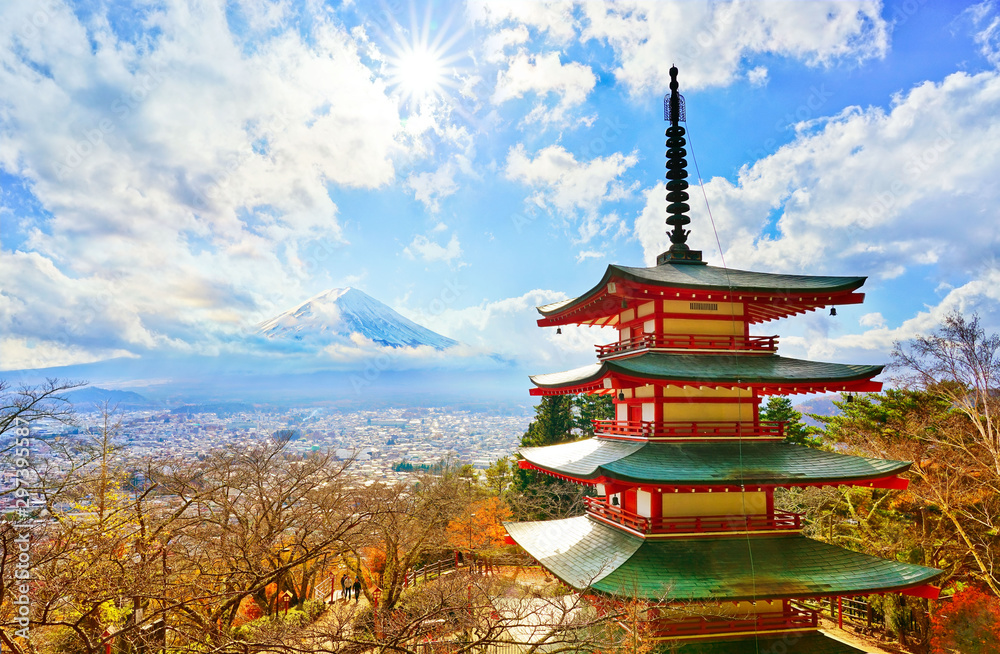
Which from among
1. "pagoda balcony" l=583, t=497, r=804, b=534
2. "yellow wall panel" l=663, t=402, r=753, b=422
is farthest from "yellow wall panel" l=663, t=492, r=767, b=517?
"yellow wall panel" l=663, t=402, r=753, b=422

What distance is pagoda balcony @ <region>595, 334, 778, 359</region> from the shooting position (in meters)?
10.9

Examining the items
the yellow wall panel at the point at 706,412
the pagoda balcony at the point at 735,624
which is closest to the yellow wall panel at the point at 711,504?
the yellow wall panel at the point at 706,412

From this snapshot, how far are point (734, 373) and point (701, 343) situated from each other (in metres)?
1.16

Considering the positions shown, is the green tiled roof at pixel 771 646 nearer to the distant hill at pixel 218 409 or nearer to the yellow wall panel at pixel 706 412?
the yellow wall panel at pixel 706 412

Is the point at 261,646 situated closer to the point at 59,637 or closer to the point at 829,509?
the point at 59,637

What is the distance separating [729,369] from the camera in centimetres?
1038

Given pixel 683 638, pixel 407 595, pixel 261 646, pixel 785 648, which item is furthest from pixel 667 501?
pixel 407 595

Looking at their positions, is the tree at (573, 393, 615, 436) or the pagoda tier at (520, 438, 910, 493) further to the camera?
the tree at (573, 393, 615, 436)

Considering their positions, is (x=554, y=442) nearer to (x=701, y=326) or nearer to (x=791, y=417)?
(x=791, y=417)

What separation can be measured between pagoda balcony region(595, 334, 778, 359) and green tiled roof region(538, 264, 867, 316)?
4.06ft

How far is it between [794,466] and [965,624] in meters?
10.7

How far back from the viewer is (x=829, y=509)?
21.4m

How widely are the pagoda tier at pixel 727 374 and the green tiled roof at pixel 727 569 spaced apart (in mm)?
3024
